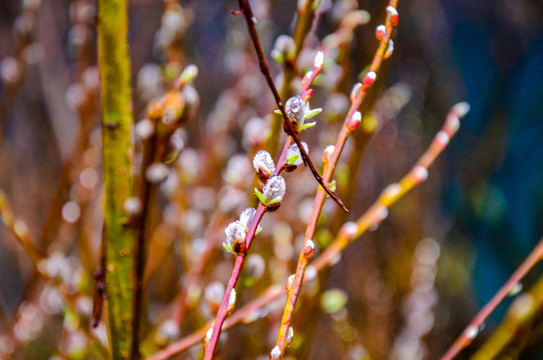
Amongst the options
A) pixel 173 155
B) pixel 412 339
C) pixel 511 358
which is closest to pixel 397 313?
pixel 412 339

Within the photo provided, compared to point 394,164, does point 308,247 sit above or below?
above

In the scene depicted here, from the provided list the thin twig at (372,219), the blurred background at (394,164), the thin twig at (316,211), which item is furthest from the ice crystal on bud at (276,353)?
the blurred background at (394,164)

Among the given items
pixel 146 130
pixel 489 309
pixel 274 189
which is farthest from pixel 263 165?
pixel 489 309

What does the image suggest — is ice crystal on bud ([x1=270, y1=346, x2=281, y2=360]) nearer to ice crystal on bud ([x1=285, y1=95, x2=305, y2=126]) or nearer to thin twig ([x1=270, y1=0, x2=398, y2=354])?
thin twig ([x1=270, y1=0, x2=398, y2=354])

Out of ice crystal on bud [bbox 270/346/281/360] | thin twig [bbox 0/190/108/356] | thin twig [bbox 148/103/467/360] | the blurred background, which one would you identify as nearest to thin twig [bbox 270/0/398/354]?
ice crystal on bud [bbox 270/346/281/360]

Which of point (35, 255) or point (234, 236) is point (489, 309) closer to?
point (234, 236)

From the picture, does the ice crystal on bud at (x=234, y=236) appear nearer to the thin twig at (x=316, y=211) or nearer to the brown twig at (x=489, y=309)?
the thin twig at (x=316, y=211)
